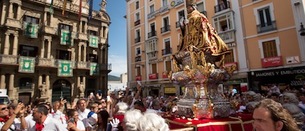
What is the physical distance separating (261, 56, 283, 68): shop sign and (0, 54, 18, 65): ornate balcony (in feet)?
76.6

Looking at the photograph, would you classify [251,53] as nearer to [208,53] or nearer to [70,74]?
[208,53]

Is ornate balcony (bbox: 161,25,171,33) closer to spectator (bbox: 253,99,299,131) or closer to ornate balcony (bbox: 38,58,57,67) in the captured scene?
ornate balcony (bbox: 38,58,57,67)

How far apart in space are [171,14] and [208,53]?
20.8 metres

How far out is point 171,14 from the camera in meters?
23.4

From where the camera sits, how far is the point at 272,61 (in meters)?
Result: 15.1

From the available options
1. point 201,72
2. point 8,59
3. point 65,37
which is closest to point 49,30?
point 65,37

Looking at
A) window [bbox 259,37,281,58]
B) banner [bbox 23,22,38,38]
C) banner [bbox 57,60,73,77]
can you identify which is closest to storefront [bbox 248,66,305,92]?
window [bbox 259,37,281,58]

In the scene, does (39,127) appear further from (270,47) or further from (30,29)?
(30,29)

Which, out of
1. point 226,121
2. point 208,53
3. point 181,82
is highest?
point 208,53

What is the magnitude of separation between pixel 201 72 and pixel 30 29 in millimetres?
22670

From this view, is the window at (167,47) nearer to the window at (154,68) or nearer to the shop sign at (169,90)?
the window at (154,68)

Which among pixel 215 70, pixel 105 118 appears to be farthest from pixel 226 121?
pixel 105 118

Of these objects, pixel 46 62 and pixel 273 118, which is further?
pixel 46 62

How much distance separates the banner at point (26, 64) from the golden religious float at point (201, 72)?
66.7 feet
